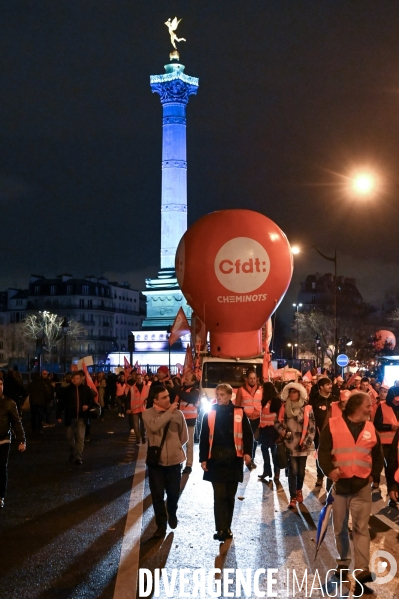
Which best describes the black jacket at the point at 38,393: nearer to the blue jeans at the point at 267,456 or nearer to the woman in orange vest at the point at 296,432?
the blue jeans at the point at 267,456

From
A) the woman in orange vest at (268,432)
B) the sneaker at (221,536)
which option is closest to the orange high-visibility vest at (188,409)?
the woman in orange vest at (268,432)

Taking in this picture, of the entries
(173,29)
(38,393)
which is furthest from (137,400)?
(173,29)

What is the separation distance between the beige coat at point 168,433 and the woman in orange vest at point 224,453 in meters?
0.38

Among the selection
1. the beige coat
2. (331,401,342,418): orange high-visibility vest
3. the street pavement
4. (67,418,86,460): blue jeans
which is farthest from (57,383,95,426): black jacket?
(331,401,342,418): orange high-visibility vest

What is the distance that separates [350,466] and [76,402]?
28.5 feet

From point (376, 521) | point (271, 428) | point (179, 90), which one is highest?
point (179, 90)

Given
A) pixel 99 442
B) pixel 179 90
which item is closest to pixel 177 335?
pixel 99 442

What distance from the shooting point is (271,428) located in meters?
14.4

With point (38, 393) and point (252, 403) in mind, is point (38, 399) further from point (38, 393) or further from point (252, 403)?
point (252, 403)

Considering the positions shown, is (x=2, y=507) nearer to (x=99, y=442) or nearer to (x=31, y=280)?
(x=99, y=442)

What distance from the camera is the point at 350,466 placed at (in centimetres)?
791

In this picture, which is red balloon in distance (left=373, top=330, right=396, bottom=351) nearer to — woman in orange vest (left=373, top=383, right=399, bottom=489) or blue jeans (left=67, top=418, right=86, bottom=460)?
blue jeans (left=67, top=418, right=86, bottom=460)

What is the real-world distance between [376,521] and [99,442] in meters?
11.7

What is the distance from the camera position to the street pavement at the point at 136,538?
7.61 m
